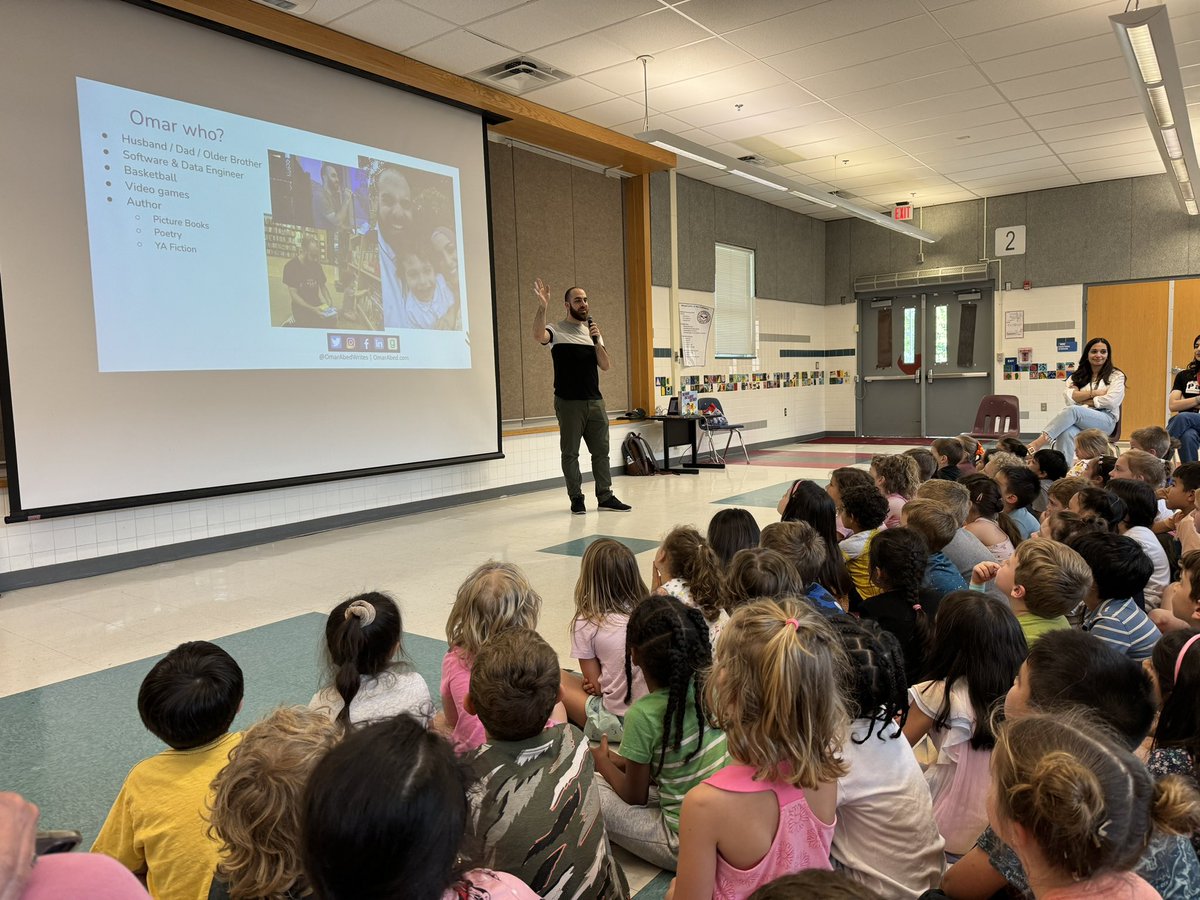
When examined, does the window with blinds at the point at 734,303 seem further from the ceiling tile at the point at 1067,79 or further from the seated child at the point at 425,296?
the seated child at the point at 425,296

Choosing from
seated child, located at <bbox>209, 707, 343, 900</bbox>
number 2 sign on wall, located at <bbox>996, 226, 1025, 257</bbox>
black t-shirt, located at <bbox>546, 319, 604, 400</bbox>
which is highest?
number 2 sign on wall, located at <bbox>996, 226, 1025, 257</bbox>

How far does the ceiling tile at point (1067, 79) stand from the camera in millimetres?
6156

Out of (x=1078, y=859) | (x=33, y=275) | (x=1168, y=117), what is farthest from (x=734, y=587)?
(x=1168, y=117)

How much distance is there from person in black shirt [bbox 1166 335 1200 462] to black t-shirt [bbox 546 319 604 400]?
4139 millimetres

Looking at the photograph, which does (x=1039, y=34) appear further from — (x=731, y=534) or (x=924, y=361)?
(x=924, y=361)

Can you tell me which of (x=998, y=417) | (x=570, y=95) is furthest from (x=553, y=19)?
(x=998, y=417)

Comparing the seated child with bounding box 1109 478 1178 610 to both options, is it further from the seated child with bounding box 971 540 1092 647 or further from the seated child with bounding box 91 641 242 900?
the seated child with bounding box 91 641 242 900

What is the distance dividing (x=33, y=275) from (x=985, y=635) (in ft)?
15.0

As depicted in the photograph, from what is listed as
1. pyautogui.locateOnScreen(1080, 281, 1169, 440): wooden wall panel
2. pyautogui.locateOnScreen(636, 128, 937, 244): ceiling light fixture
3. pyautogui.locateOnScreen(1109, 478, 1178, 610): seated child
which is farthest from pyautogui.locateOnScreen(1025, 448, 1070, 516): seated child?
pyautogui.locateOnScreen(1080, 281, 1169, 440): wooden wall panel

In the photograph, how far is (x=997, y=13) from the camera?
17.0ft

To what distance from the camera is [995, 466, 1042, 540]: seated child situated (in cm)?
340

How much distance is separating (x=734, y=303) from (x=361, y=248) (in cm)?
594

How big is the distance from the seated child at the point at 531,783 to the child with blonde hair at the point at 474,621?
24.2 inches

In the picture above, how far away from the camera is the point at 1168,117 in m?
5.91
